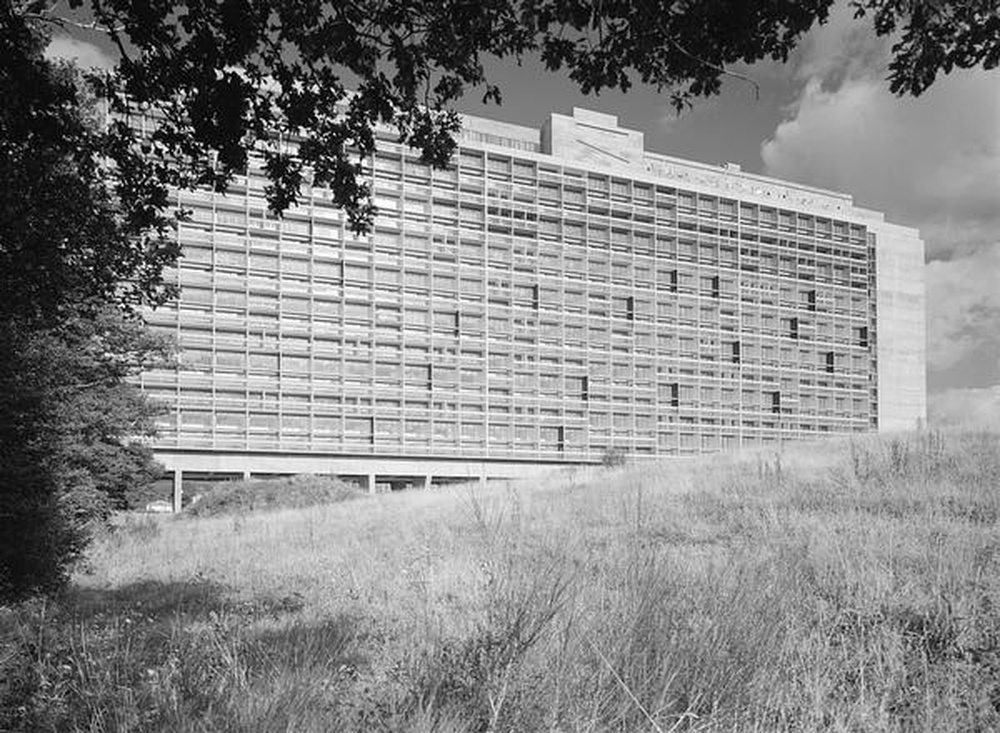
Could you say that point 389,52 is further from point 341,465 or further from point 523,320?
point 523,320

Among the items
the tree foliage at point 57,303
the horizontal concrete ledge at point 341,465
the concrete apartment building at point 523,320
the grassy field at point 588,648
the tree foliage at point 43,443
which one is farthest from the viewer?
the concrete apartment building at point 523,320

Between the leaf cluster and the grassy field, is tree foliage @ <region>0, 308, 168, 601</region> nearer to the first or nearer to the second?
the grassy field

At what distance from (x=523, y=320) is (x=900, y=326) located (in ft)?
158

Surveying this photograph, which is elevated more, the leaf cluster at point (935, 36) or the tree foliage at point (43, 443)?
the leaf cluster at point (935, 36)

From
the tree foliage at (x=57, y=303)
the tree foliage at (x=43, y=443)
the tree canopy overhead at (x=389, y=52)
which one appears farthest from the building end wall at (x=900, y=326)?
the tree canopy overhead at (x=389, y=52)

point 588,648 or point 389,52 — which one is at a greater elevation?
point 389,52

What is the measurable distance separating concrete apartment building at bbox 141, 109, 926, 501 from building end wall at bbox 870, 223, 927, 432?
0.43m

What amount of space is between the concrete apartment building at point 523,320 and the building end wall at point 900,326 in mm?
430

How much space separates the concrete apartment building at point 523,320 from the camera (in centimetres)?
6700

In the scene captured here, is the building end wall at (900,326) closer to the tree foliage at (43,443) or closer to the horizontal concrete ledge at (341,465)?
the horizontal concrete ledge at (341,465)

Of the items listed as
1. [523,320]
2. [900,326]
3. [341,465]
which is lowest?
[341,465]

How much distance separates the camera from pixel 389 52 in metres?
5.36

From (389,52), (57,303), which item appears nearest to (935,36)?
(389,52)

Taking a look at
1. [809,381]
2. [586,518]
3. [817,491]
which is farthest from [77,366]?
[809,381]
